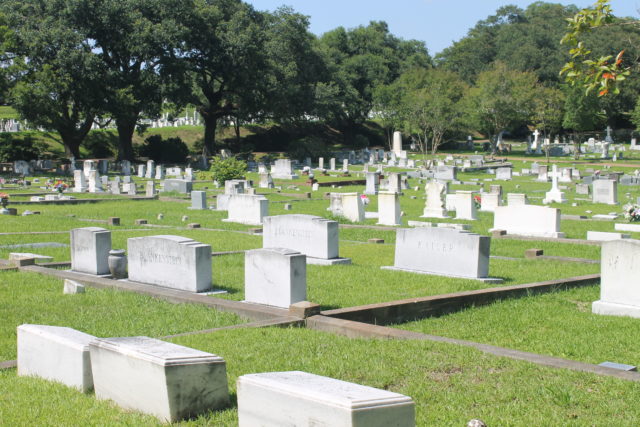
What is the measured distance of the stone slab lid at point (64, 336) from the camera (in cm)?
610

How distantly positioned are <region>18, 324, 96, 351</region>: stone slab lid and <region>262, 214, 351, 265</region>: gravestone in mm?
7714

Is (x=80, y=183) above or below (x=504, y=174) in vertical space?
below

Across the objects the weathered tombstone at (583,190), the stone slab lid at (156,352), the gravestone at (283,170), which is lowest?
the stone slab lid at (156,352)

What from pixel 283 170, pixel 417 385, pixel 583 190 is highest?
pixel 283 170

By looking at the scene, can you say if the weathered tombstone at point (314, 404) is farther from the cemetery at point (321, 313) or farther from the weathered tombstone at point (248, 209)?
the weathered tombstone at point (248, 209)

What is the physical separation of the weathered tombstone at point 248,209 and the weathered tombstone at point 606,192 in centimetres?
1388

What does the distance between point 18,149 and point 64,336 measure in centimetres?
5103

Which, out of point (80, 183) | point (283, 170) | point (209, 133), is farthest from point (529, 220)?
point (209, 133)

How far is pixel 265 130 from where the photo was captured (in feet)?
248

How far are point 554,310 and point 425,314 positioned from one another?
6.00 ft

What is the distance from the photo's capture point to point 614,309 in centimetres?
1009

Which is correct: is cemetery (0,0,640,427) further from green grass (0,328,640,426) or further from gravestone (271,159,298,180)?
gravestone (271,159,298,180)

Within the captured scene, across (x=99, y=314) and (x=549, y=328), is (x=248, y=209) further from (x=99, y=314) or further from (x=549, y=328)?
(x=549, y=328)

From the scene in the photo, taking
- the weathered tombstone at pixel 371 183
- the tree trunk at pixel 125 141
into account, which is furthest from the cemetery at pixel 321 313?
the tree trunk at pixel 125 141
